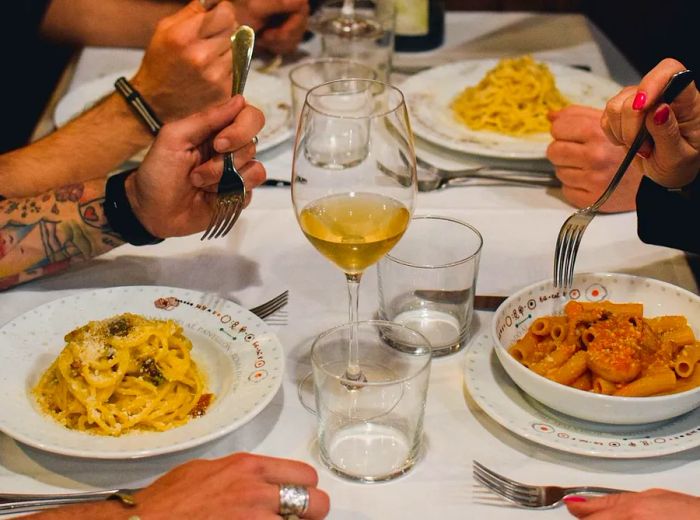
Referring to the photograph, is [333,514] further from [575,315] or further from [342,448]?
[575,315]

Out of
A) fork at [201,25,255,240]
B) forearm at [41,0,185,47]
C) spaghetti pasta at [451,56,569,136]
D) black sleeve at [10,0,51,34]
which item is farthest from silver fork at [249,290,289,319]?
black sleeve at [10,0,51,34]

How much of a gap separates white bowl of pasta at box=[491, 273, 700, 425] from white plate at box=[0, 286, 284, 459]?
0.99ft

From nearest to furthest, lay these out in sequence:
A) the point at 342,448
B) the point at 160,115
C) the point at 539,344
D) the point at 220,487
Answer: the point at 220,487 < the point at 342,448 < the point at 539,344 < the point at 160,115

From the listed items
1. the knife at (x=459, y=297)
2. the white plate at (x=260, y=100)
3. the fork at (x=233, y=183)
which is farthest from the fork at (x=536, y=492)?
the white plate at (x=260, y=100)

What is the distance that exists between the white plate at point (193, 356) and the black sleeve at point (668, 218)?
2.06 feet

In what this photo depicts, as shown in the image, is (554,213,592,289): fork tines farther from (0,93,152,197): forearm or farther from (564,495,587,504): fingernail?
(0,93,152,197): forearm

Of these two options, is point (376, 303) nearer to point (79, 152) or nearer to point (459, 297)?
point (459, 297)

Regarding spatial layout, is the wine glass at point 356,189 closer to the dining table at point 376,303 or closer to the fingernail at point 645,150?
the dining table at point 376,303

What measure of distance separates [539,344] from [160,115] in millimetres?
980

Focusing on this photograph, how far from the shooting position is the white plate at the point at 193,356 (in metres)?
1.04

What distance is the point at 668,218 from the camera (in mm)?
1432

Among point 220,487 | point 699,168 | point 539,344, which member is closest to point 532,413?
A: point 539,344

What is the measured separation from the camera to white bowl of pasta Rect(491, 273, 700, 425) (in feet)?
3.48

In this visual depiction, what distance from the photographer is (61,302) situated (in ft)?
4.32
